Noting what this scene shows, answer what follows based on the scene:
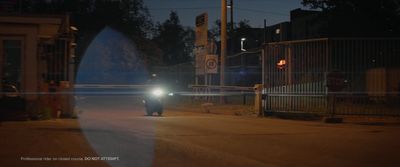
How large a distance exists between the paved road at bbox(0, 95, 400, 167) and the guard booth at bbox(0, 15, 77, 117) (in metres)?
3.66

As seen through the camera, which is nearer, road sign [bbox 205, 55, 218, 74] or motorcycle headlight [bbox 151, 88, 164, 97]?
motorcycle headlight [bbox 151, 88, 164, 97]

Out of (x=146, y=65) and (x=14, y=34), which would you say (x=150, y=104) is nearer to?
(x=14, y=34)

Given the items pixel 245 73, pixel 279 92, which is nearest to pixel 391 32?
pixel 245 73

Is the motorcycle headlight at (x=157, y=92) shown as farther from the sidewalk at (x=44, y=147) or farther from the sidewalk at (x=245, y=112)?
the sidewalk at (x=44, y=147)

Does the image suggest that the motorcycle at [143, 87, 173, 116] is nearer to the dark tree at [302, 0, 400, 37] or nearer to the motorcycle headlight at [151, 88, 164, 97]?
the motorcycle headlight at [151, 88, 164, 97]

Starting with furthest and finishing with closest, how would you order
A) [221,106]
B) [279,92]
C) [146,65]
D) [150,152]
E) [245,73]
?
[146,65] < [245,73] < [221,106] < [279,92] < [150,152]

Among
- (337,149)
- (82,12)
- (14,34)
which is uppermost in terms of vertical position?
(82,12)

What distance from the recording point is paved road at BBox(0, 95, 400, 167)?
1141 centimetres

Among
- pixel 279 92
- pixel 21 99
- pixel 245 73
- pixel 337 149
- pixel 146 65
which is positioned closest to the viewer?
pixel 337 149

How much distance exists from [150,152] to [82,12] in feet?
152

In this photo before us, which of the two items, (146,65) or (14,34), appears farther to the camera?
(146,65)

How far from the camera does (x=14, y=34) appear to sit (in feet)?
73.8

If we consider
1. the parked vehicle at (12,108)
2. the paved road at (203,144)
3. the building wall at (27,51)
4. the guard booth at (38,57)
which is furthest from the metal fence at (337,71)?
the parked vehicle at (12,108)

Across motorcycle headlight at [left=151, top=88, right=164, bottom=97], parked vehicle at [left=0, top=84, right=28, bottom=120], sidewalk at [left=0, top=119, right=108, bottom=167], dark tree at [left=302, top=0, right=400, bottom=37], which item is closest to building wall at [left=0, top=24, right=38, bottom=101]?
parked vehicle at [left=0, top=84, right=28, bottom=120]
